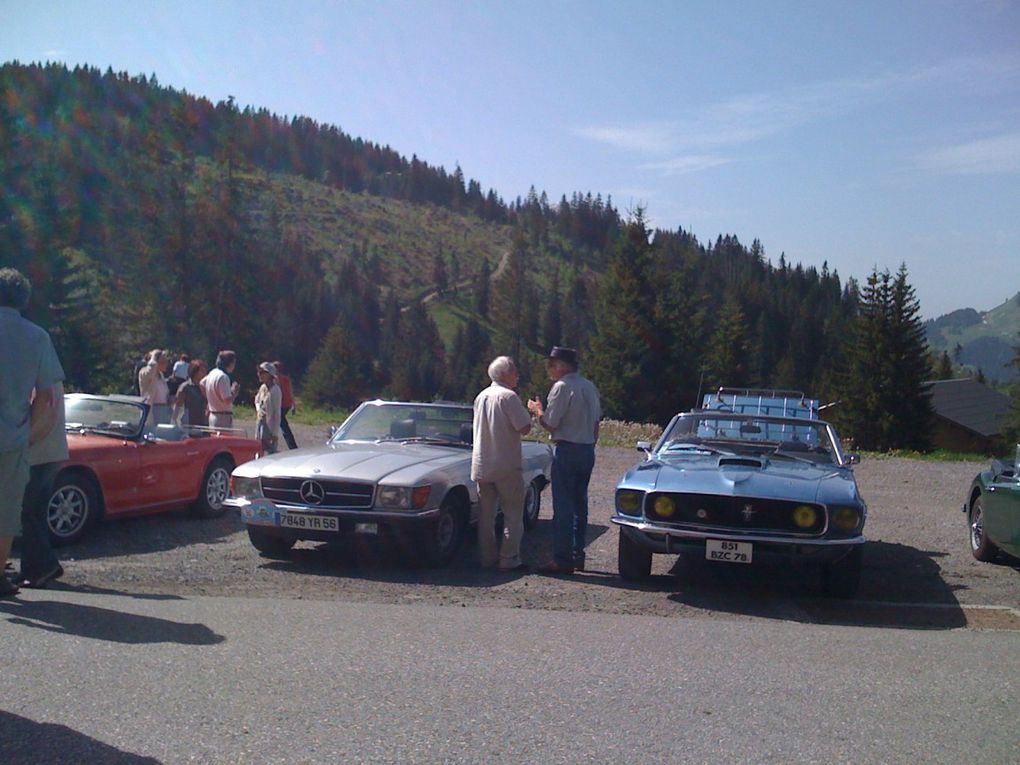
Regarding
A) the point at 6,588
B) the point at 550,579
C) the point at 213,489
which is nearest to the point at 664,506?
the point at 550,579

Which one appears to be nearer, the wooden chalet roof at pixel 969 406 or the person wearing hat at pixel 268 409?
the person wearing hat at pixel 268 409

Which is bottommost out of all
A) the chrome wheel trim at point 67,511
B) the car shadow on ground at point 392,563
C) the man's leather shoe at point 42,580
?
the car shadow on ground at point 392,563

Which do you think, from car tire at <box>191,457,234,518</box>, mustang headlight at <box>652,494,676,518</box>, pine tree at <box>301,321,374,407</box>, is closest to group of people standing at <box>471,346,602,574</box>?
mustang headlight at <box>652,494,676,518</box>

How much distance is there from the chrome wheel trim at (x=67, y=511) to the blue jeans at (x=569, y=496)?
14.0 ft

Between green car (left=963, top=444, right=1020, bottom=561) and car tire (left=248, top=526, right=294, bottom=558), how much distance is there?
6295mm

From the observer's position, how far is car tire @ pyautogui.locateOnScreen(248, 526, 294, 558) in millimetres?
8445

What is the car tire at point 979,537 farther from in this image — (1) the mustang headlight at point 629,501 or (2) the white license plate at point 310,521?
(2) the white license plate at point 310,521

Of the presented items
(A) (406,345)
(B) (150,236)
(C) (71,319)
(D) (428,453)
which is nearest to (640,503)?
(D) (428,453)

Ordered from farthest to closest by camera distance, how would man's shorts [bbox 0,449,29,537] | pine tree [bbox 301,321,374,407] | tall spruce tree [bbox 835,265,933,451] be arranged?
pine tree [bbox 301,321,374,407], tall spruce tree [bbox 835,265,933,451], man's shorts [bbox 0,449,29,537]

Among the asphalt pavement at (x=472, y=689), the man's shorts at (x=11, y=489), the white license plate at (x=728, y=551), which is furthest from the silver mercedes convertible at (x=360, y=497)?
the man's shorts at (x=11, y=489)

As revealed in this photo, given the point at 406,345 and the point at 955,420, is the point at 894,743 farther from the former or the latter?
the point at 406,345

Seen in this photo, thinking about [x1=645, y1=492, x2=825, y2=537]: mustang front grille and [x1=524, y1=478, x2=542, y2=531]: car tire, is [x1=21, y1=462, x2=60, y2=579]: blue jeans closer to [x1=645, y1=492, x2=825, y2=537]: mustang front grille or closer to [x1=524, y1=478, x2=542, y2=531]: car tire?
[x1=645, y1=492, x2=825, y2=537]: mustang front grille

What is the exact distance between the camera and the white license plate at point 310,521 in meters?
8.00

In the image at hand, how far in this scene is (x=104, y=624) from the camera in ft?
17.9
